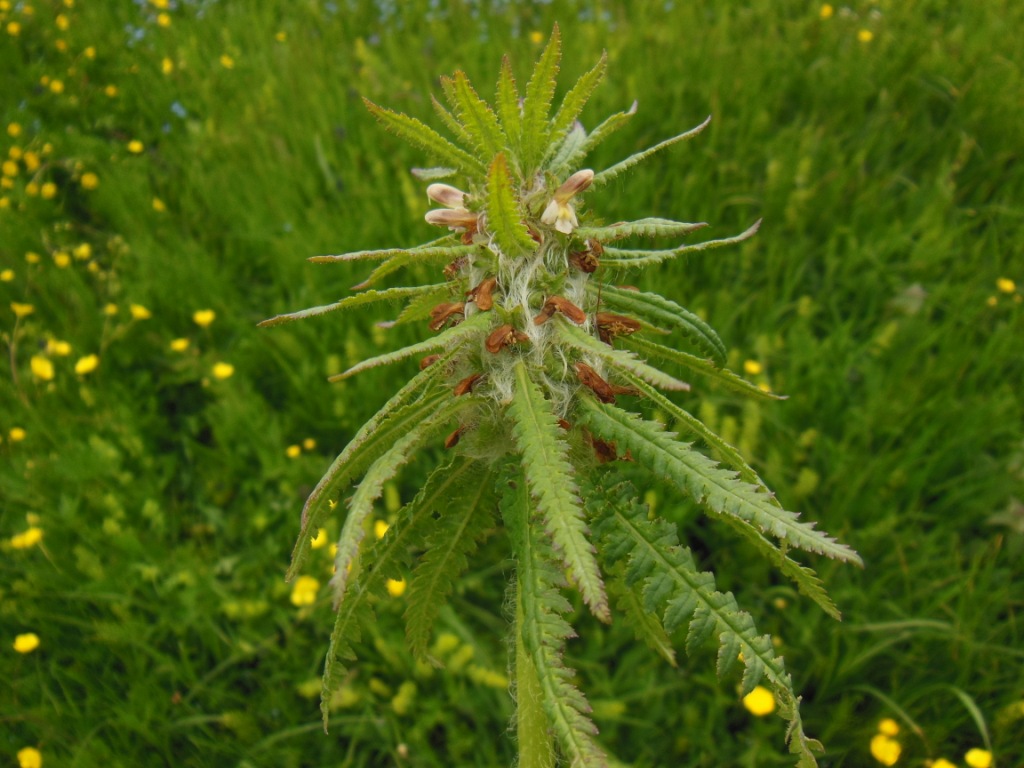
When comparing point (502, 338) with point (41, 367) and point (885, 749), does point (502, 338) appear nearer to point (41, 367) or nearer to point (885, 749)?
point (885, 749)

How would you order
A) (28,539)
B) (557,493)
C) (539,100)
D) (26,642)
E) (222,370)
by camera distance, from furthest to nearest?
(222,370)
(28,539)
(26,642)
(539,100)
(557,493)

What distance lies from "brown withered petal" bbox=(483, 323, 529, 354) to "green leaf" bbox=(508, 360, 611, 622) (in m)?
0.08

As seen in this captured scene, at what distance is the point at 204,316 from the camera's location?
2.43 m

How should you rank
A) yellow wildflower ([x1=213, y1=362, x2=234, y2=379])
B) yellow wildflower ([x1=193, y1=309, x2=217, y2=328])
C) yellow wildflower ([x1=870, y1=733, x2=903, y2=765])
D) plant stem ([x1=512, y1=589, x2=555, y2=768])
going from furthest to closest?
yellow wildflower ([x1=193, y1=309, x2=217, y2=328]) < yellow wildflower ([x1=213, y1=362, x2=234, y2=379]) < yellow wildflower ([x1=870, y1=733, x2=903, y2=765]) < plant stem ([x1=512, y1=589, x2=555, y2=768])

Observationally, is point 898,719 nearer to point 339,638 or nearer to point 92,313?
point 339,638

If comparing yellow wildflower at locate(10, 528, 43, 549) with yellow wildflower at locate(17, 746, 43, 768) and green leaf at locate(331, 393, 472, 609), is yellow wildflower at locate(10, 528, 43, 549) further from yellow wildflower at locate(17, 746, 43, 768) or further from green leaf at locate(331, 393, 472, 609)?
green leaf at locate(331, 393, 472, 609)

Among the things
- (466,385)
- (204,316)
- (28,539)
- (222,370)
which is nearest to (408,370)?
(222,370)

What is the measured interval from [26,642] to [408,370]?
124 centimetres

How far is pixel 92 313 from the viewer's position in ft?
8.24

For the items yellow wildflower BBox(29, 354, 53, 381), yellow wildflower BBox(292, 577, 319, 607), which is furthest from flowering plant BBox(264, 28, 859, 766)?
yellow wildflower BBox(29, 354, 53, 381)

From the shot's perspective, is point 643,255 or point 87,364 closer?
point 643,255

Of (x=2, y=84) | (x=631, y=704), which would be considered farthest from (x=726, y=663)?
(x=2, y=84)

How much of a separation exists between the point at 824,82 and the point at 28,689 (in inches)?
133

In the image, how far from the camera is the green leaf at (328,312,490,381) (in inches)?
29.2
